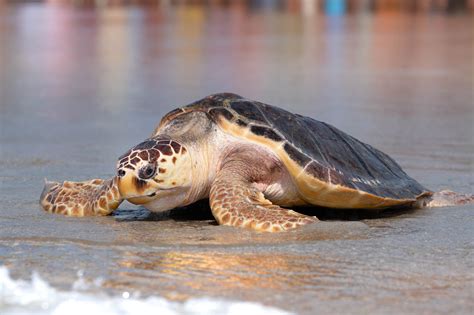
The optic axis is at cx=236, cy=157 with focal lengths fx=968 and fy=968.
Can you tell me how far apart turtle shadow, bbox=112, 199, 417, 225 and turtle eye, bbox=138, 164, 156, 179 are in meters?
0.43

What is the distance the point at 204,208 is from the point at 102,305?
202 centimetres

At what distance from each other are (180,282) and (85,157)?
12.1 ft

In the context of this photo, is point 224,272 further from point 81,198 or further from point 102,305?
point 81,198

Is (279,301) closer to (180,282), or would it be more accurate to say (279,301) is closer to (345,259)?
(180,282)

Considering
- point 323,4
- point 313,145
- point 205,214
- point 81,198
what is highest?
point 313,145

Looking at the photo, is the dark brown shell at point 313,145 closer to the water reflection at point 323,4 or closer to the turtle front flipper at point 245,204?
the turtle front flipper at point 245,204

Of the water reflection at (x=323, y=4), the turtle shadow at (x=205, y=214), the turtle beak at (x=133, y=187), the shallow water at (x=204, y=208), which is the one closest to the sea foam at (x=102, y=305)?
the shallow water at (x=204, y=208)

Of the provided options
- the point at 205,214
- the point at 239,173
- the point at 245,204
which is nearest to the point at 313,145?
the point at 239,173

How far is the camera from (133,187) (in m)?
4.95

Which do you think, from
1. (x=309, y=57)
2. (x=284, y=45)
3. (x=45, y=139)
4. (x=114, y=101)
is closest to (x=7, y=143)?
(x=45, y=139)

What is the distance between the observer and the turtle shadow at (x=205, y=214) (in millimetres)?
5375

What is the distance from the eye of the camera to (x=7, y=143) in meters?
8.16

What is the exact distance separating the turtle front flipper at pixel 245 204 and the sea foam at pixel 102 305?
1196mm

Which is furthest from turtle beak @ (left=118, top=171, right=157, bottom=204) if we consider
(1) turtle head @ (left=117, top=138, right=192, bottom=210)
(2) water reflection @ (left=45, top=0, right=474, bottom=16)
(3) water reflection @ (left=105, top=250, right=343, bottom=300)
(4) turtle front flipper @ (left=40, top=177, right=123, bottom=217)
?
(2) water reflection @ (left=45, top=0, right=474, bottom=16)
